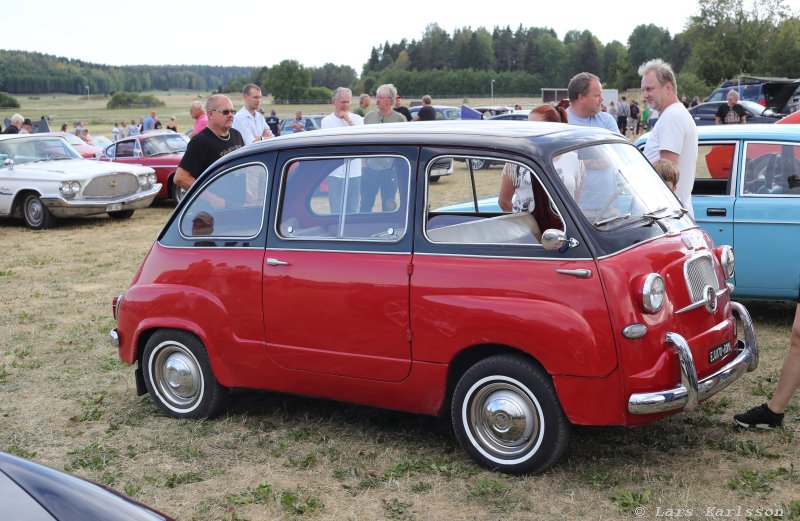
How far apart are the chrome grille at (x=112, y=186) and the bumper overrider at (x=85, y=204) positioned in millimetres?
91

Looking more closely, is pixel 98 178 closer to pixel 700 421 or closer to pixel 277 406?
pixel 277 406

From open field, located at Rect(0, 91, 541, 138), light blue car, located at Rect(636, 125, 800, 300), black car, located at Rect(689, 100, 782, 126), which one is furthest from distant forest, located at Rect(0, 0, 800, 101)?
light blue car, located at Rect(636, 125, 800, 300)

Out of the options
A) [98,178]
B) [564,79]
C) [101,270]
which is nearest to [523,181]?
[101,270]

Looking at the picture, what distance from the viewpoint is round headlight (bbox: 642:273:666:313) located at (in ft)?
14.3

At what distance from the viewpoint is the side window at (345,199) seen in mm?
5094

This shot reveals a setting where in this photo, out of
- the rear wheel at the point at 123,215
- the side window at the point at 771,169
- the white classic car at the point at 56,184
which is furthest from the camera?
the rear wheel at the point at 123,215

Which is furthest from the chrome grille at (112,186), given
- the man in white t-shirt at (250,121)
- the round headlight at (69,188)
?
the man in white t-shirt at (250,121)

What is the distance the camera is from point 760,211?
744cm

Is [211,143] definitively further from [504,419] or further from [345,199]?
[504,419]

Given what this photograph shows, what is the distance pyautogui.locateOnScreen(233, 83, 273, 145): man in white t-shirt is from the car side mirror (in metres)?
5.71

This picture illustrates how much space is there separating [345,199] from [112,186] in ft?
40.3

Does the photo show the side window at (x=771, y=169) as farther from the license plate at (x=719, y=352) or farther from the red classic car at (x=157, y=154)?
the red classic car at (x=157, y=154)

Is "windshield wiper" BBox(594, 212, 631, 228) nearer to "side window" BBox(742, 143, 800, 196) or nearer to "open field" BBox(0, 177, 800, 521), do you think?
"open field" BBox(0, 177, 800, 521)

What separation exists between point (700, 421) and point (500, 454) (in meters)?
1.48
